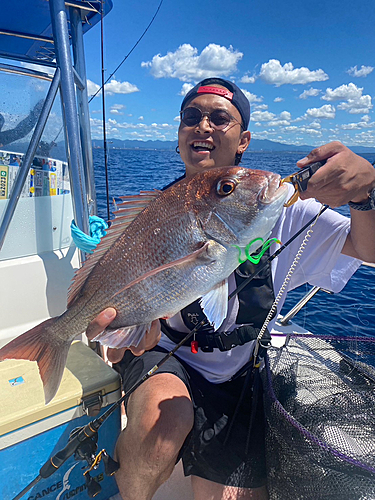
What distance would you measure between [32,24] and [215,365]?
3736mm

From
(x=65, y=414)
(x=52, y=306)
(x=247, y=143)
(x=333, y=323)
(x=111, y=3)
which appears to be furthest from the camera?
(x=333, y=323)

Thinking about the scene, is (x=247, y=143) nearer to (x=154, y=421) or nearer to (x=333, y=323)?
(x=154, y=421)

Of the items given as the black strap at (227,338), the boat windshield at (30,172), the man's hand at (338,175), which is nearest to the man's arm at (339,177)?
the man's hand at (338,175)

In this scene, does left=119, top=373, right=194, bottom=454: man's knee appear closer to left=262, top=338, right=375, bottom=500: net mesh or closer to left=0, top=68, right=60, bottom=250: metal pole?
left=262, top=338, right=375, bottom=500: net mesh

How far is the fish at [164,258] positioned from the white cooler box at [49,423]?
176 millimetres

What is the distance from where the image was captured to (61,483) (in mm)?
1940

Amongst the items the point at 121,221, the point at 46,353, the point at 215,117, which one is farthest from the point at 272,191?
the point at 46,353

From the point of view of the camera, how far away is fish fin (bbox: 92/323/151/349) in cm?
163

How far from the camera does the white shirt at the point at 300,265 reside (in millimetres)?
2225

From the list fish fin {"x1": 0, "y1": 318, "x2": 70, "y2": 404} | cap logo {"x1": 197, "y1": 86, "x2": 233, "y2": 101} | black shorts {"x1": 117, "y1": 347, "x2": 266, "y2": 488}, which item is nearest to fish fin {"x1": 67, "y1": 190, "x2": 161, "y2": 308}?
fish fin {"x1": 0, "y1": 318, "x2": 70, "y2": 404}

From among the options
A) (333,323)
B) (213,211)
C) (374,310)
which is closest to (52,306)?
(213,211)

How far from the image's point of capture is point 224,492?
204 cm

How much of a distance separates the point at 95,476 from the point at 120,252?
1.45 m

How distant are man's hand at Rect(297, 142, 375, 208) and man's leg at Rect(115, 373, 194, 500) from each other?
4.45 feet
